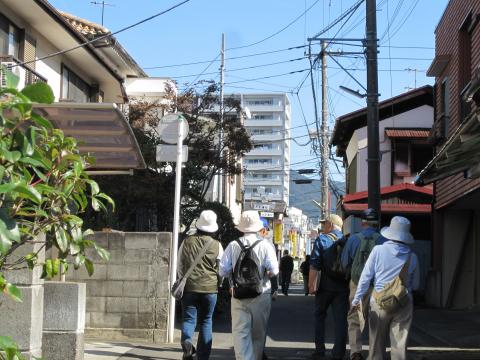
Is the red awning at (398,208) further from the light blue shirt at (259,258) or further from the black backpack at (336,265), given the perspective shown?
the light blue shirt at (259,258)

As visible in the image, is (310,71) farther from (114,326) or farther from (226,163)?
(114,326)

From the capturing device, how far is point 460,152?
8.66 m

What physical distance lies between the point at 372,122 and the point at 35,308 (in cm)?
934

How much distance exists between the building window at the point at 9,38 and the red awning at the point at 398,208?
1068 cm

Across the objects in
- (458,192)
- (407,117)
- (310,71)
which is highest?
(310,71)

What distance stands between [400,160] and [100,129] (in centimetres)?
1990

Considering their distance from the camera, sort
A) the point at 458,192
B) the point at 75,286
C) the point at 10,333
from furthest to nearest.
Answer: the point at 458,192 → the point at 75,286 → the point at 10,333

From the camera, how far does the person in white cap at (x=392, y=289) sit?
23.2 feet

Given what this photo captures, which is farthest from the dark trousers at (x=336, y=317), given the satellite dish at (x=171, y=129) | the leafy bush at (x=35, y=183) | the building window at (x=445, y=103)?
the building window at (x=445, y=103)

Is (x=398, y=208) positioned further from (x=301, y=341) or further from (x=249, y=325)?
(x=249, y=325)

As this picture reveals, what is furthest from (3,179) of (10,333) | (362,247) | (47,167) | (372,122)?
(372,122)

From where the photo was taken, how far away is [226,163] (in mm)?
19031

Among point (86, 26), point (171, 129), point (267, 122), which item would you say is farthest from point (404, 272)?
point (267, 122)

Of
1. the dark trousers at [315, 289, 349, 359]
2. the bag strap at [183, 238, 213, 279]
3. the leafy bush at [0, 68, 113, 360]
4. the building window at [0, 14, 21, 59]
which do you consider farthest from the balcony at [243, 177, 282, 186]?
the leafy bush at [0, 68, 113, 360]
